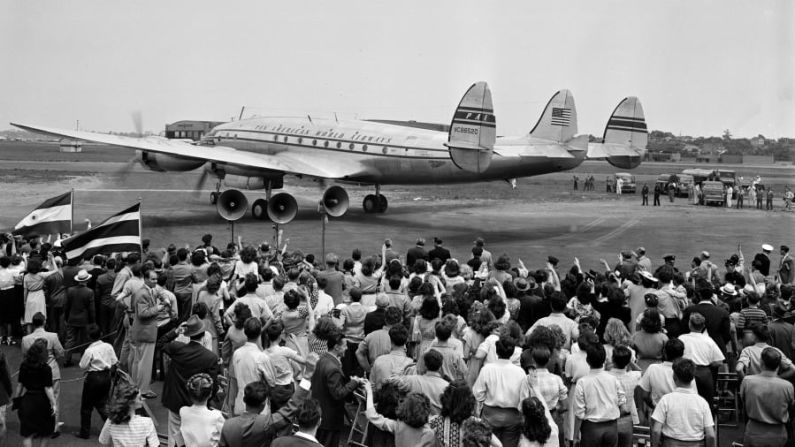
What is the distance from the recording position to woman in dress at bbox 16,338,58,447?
→ 786cm

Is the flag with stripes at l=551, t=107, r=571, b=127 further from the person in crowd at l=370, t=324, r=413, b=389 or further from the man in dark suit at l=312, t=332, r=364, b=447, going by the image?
the man in dark suit at l=312, t=332, r=364, b=447

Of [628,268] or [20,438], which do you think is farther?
[628,268]

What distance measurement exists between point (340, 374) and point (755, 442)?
4314mm

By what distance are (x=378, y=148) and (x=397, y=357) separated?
22.5 metres

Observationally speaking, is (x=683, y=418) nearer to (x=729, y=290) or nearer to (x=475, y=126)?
(x=729, y=290)

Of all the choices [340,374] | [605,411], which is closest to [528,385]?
[605,411]

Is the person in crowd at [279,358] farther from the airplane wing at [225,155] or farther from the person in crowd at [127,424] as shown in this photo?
the airplane wing at [225,155]

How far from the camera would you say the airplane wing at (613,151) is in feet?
96.6

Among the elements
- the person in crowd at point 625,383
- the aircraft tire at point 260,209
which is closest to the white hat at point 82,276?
the person in crowd at point 625,383

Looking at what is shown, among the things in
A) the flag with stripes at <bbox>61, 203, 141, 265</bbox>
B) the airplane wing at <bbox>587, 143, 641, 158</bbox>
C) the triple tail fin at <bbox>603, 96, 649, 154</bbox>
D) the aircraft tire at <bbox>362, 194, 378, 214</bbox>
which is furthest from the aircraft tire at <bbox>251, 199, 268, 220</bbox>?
the flag with stripes at <bbox>61, 203, 141, 265</bbox>

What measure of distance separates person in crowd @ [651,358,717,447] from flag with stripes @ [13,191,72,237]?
14.0 meters

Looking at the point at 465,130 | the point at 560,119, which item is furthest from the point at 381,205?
the point at 465,130

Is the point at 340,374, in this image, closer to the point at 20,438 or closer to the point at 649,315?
the point at 649,315

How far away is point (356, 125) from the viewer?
3142 cm
